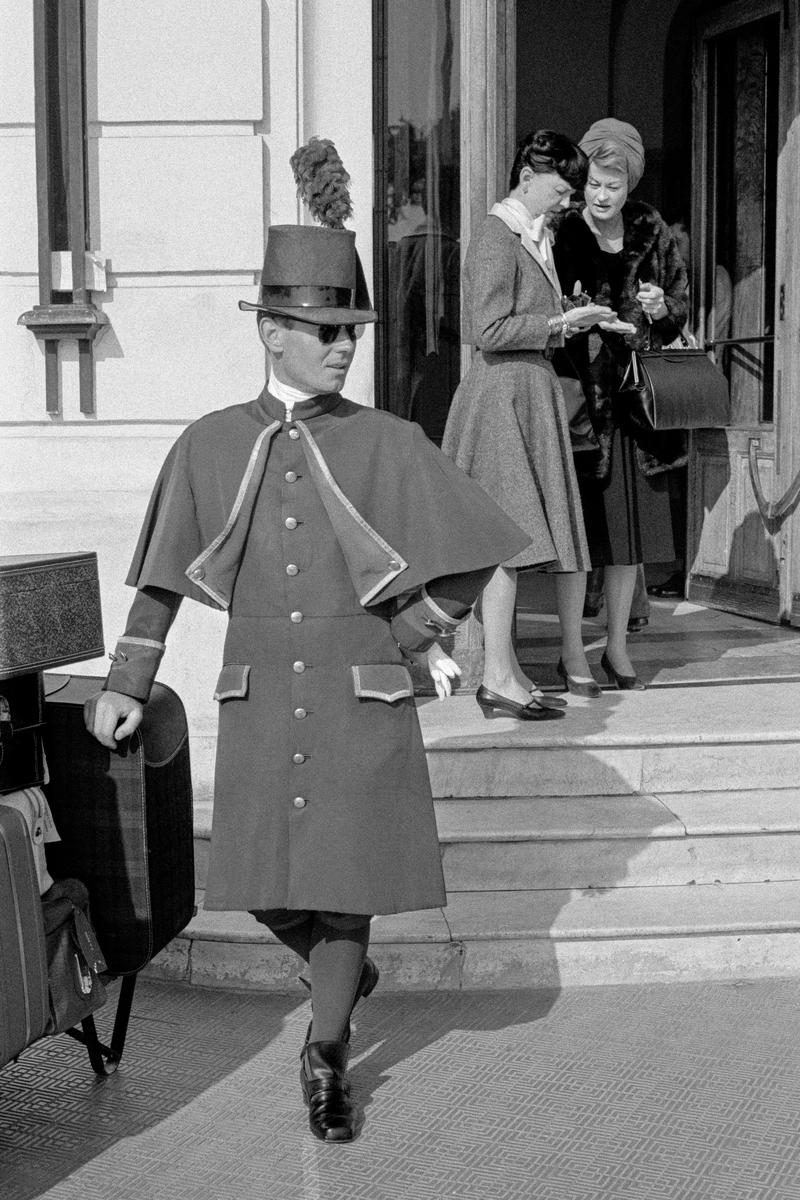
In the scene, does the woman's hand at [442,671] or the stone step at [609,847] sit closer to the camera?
the woman's hand at [442,671]

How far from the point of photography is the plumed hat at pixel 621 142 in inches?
221

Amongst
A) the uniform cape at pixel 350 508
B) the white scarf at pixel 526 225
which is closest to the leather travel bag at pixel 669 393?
the white scarf at pixel 526 225

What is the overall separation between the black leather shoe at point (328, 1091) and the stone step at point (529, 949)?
80 cm

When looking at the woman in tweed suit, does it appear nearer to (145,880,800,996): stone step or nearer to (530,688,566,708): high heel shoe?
(530,688,566,708): high heel shoe

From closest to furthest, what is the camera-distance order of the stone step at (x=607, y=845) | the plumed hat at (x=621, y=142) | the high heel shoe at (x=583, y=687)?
the stone step at (x=607, y=845), the plumed hat at (x=621, y=142), the high heel shoe at (x=583, y=687)

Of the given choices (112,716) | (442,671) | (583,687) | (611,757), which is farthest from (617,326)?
(112,716)

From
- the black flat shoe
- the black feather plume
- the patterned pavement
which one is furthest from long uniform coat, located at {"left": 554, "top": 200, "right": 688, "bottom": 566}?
the patterned pavement

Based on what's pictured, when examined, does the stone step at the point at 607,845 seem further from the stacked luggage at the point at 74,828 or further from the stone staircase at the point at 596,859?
the stacked luggage at the point at 74,828

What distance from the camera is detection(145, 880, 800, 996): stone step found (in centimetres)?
437

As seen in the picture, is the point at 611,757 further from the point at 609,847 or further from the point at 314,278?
the point at 314,278

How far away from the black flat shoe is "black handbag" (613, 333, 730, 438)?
3.51 ft

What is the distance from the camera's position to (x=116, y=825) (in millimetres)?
3637

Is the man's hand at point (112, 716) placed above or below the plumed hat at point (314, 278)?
below

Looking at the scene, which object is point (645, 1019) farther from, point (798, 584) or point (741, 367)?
point (741, 367)
